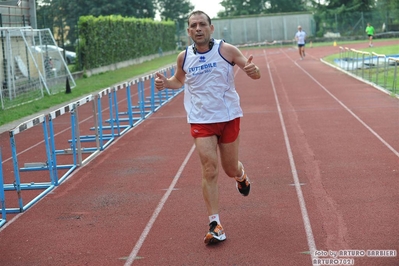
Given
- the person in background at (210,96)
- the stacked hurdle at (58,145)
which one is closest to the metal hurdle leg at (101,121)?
the stacked hurdle at (58,145)

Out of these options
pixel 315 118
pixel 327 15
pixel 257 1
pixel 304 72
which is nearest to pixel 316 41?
pixel 327 15

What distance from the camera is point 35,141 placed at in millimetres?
14227

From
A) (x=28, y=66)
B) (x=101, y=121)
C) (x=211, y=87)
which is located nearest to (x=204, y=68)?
(x=211, y=87)

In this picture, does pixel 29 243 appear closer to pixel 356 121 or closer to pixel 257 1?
pixel 356 121

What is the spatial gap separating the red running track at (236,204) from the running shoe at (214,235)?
63mm

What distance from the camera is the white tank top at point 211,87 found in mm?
6465

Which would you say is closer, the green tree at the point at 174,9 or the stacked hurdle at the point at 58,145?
the stacked hurdle at the point at 58,145

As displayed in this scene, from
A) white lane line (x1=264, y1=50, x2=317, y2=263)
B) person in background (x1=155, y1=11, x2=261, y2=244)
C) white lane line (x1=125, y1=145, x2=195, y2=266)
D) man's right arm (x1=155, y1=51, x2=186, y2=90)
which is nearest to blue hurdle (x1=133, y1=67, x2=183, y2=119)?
white lane line (x1=264, y1=50, x2=317, y2=263)

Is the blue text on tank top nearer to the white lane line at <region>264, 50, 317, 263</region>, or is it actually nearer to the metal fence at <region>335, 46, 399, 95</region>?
the white lane line at <region>264, 50, 317, 263</region>

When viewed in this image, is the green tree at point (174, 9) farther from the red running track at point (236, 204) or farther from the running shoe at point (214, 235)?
the running shoe at point (214, 235)

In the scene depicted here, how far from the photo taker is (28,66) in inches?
905

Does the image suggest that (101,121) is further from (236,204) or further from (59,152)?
(236,204)

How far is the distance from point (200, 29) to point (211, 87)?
527 millimetres

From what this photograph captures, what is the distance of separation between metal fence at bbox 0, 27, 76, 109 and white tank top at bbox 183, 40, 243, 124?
45.0 feet
